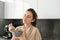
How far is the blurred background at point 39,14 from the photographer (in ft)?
7.88

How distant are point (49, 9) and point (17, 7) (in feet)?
2.03

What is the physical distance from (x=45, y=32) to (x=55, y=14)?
463mm

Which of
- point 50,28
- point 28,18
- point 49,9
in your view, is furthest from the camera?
point 50,28

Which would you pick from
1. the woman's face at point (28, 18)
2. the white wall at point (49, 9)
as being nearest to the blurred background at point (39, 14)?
the white wall at point (49, 9)

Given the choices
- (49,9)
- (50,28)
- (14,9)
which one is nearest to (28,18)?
(49,9)

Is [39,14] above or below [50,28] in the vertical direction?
above

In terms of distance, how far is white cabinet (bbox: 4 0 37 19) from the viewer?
2.61 metres

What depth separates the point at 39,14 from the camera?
2.49m

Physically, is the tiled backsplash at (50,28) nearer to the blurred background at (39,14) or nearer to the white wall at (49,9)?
the blurred background at (39,14)

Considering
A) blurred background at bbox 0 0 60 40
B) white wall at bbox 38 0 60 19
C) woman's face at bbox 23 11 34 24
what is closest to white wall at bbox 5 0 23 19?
blurred background at bbox 0 0 60 40

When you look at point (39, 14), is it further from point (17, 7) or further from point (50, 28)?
point (17, 7)

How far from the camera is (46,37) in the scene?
8.85 feet

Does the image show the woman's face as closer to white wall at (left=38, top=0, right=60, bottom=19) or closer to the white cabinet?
white wall at (left=38, top=0, right=60, bottom=19)

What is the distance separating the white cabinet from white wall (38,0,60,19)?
132mm
